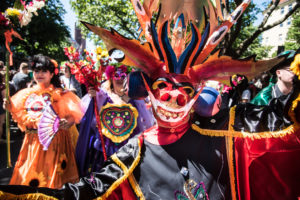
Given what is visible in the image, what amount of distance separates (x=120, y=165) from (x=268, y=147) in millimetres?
929

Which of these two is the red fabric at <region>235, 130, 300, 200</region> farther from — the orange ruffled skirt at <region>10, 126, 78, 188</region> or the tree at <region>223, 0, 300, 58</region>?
the tree at <region>223, 0, 300, 58</region>

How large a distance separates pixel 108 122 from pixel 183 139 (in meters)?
1.70

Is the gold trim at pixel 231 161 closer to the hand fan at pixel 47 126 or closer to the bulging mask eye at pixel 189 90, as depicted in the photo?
the bulging mask eye at pixel 189 90

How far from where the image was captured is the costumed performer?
1.36 m

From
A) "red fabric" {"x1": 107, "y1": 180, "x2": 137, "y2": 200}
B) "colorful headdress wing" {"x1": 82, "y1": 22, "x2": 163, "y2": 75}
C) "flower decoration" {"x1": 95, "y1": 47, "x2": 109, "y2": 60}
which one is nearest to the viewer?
"colorful headdress wing" {"x1": 82, "y1": 22, "x2": 163, "y2": 75}

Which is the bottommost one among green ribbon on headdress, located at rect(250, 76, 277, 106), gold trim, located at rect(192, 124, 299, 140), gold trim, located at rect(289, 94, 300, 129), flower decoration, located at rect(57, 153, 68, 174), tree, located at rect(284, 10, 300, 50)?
flower decoration, located at rect(57, 153, 68, 174)

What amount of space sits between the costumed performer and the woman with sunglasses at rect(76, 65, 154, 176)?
4.81 ft

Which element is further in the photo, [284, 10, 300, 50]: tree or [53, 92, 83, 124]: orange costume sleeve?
[284, 10, 300, 50]: tree

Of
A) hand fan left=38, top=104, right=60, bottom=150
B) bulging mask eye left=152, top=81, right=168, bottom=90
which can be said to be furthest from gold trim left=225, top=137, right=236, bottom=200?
hand fan left=38, top=104, right=60, bottom=150

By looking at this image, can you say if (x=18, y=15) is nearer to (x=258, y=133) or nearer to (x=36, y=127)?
(x=36, y=127)

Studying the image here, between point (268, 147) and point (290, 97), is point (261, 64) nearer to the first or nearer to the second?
point (290, 97)

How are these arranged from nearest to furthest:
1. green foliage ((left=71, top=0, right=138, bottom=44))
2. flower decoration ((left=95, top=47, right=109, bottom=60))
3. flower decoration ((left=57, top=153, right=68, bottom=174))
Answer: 1. flower decoration ((left=95, top=47, right=109, bottom=60))
2. flower decoration ((left=57, top=153, right=68, bottom=174))
3. green foliage ((left=71, top=0, right=138, bottom=44))

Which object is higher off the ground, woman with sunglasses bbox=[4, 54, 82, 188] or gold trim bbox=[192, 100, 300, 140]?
gold trim bbox=[192, 100, 300, 140]

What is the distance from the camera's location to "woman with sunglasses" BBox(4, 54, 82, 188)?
2.76 m
